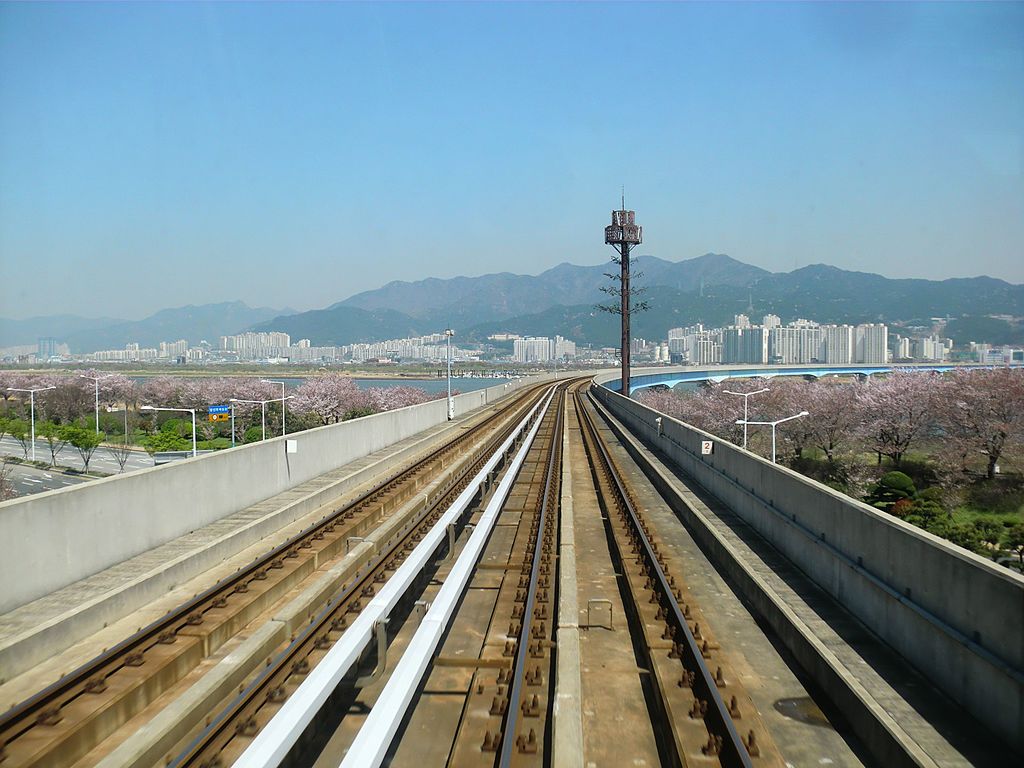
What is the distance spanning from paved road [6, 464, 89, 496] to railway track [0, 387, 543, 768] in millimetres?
36143

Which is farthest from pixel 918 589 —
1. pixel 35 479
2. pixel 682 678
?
pixel 35 479

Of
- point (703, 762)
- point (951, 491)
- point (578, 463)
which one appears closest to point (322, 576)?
point (703, 762)

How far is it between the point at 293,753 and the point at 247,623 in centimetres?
316

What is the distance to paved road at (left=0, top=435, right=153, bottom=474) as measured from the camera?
5312cm

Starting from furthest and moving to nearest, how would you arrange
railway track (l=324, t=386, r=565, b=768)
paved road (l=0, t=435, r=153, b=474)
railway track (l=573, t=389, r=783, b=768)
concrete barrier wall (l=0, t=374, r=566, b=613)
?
paved road (l=0, t=435, r=153, b=474) < concrete barrier wall (l=0, t=374, r=566, b=613) < railway track (l=573, t=389, r=783, b=768) < railway track (l=324, t=386, r=565, b=768)

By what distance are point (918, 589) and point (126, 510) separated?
917 cm

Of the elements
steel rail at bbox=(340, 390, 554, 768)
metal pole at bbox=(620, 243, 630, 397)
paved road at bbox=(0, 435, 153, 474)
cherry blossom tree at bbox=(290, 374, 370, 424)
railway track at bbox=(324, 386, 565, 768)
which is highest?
metal pole at bbox=(620, 243, 630, 397)

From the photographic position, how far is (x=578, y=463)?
2386 centimetres

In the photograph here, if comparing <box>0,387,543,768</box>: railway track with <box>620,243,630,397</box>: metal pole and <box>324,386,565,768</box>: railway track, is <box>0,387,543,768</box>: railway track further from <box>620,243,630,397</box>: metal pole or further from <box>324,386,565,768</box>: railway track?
<box>620,243,630,397</box>: metal pole

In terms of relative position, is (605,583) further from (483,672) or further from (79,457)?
(79,457)

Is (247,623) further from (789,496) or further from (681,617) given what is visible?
(789,496)

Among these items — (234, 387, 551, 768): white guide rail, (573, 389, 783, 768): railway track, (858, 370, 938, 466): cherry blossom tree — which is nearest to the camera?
(234, 387, 551, 768): white guide rail

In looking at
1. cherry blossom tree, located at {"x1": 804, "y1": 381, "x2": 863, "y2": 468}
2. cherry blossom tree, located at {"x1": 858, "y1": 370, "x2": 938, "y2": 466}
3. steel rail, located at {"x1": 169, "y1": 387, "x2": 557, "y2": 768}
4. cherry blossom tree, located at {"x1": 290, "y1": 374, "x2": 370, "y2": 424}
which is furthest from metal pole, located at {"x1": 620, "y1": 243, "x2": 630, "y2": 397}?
steel rail, located at {"x1": 169, "y1": 387, "x2": 557, "y2": 768}

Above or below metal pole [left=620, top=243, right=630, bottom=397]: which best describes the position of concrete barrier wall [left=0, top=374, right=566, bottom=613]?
below
